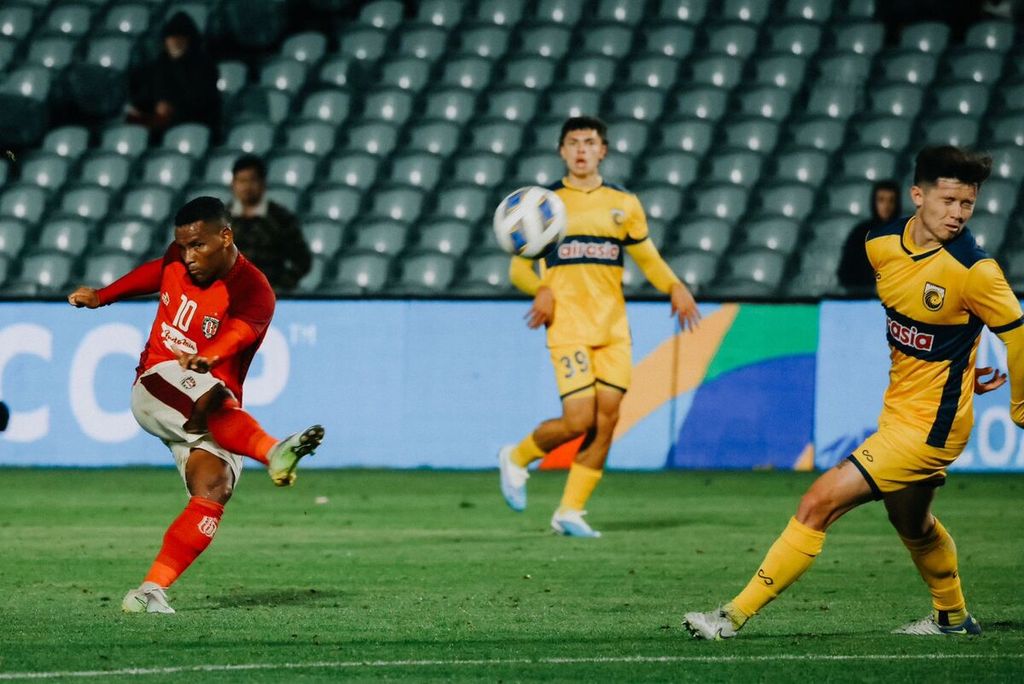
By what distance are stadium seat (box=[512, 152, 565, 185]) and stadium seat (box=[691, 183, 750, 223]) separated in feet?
4.51

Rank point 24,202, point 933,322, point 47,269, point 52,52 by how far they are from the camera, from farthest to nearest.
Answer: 1. point 52,52
2. point 24,202
3. point 47,269
4. point 933,322

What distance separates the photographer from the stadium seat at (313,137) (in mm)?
17656

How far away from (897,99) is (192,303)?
11.9 m

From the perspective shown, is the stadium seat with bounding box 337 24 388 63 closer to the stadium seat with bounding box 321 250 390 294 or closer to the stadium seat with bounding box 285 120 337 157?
the stadium seat with bounding box 285 120 337 157

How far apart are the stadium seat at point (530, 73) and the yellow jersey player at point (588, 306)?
8.16 meters

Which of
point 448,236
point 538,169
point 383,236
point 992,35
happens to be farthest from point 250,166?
point 992,35

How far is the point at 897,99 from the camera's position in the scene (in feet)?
57.2

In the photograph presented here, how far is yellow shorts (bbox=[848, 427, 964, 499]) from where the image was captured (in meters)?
6.05

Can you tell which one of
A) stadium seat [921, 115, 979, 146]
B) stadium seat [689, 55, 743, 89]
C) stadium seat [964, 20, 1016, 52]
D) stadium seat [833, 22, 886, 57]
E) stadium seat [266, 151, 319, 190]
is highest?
stadium seat [964, 20, 1016, 52]

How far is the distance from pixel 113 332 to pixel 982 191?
809 cm

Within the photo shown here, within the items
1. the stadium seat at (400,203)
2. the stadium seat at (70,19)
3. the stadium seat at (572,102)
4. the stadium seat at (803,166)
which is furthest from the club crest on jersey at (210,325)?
the stadium seat at (70,19)

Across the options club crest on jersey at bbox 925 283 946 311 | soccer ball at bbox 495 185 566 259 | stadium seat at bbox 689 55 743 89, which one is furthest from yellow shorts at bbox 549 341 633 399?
stadium seat at bbox 689 55 743 89

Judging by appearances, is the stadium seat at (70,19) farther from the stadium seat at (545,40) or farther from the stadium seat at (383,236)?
the stadium seat at (383,236)

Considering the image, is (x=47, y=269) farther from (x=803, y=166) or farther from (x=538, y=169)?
(x=803, y=166)
